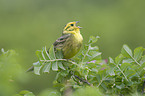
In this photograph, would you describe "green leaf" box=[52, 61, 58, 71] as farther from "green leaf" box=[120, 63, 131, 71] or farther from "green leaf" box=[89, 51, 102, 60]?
"green leaf" box=[120, 63, 131, 71]

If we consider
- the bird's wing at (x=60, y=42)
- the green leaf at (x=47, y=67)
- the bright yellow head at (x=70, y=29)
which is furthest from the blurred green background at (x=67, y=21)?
the green leaf at (x=47, y=67)

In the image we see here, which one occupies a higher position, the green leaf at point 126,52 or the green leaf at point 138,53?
the green leaf at point 126,52

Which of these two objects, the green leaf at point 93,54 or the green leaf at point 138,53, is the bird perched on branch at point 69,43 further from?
the green leaf at point 138,53

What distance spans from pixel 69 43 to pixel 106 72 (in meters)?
0.99

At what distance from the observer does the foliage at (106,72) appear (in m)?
1.62

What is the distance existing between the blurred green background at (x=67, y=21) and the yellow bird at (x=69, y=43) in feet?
12.0

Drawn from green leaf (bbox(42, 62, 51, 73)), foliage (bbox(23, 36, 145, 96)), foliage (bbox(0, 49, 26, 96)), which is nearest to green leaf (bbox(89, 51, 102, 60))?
foliage (bbox(23, 36, 145, 96))

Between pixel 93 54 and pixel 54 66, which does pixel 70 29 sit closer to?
pixel 93 54

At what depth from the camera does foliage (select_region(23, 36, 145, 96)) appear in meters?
1.62

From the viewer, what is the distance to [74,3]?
1073cm

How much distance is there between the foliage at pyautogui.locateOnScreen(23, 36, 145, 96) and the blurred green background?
462 cm

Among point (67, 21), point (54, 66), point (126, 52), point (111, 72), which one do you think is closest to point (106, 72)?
point (111, 72)

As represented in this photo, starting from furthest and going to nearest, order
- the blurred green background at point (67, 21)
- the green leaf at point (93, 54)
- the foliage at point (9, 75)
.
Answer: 1. the blurred green background at point (67, 21)
2. the green leaf at point (93, 54)
3. the foliage at point (9, 75)

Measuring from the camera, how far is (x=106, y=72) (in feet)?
5.51
